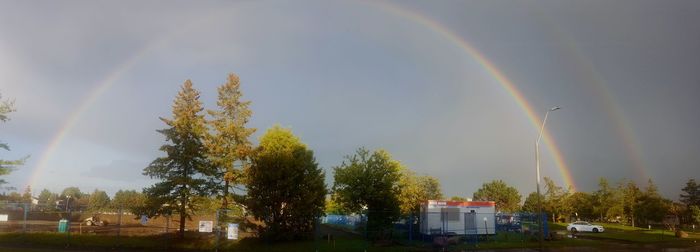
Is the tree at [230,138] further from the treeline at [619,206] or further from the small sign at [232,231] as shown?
the treeline at [619,206]

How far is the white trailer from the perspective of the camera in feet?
145

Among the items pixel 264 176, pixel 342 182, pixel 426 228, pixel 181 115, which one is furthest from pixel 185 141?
pixel 426 228

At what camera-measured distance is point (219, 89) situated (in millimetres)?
41594

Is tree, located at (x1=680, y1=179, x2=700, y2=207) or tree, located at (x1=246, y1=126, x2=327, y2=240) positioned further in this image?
tree, located at (x1=680, y1=179, x2=700, y2=207)

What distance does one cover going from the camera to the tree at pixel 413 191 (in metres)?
50.3

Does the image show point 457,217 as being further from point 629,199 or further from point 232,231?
point 629,199

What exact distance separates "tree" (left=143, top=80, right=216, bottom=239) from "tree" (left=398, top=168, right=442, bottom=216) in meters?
16.2

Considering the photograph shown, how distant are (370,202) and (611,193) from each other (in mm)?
66913

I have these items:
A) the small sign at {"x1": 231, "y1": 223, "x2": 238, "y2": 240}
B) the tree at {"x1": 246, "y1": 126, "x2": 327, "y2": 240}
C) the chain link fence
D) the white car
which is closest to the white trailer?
the chain link fence

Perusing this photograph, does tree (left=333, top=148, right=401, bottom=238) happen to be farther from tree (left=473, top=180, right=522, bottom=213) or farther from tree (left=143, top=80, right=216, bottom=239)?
tree (left=473, top=180, right=522, bottom=213)

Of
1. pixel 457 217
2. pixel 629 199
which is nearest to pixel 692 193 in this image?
pixel 629 199

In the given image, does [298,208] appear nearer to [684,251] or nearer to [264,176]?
[264,176]

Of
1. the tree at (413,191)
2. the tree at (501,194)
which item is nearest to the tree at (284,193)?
the tree at (413,191)

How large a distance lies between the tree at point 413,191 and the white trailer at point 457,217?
1.33 m
